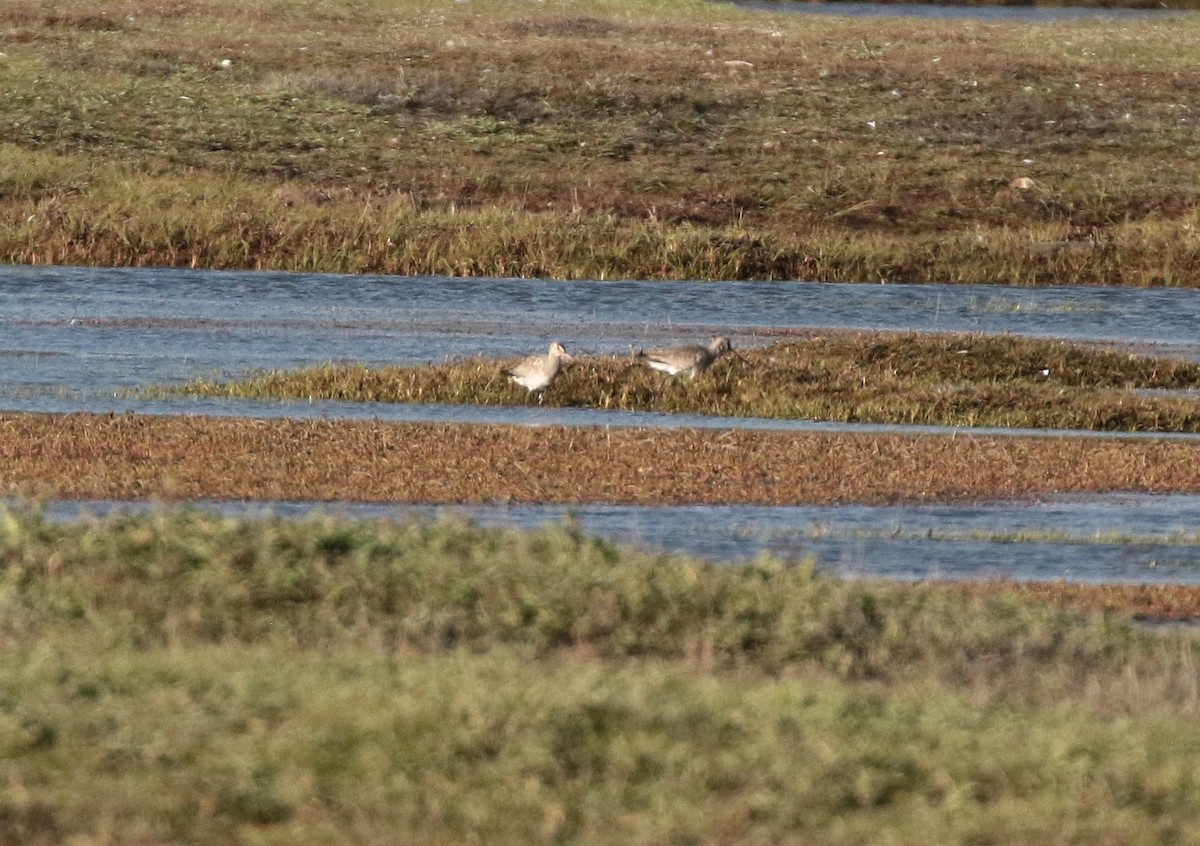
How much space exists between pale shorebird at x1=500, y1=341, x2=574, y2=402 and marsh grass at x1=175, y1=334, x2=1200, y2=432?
13.9 inches

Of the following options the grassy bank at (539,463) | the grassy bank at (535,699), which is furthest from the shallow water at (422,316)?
the grassy bank at (535,699)

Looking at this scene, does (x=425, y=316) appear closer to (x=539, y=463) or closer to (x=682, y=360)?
(x=682, y=360)

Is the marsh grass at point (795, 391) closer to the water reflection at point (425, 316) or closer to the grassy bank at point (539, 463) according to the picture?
the grassy bank at point (539, 463)

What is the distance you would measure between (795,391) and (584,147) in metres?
16.6

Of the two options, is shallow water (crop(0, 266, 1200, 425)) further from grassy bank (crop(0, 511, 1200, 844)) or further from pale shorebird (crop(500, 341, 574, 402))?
grassy bank (crop(0, 511, 1200, 844))

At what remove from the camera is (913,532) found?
Answer: 14602 mm

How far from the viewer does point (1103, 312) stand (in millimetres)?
27359

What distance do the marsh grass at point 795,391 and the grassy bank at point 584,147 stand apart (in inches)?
312

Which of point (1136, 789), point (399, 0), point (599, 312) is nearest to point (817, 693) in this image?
point (1136, 789)

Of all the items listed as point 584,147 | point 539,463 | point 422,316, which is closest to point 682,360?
point 539,463

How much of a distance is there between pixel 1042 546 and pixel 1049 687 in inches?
182

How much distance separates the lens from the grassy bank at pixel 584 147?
95.5 ft

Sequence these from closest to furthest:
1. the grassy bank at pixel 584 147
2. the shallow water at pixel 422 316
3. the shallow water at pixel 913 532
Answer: the shallow water at pixel 913 532
the shallow water at pixel 422 316
the grassy bank at pixel 584 147

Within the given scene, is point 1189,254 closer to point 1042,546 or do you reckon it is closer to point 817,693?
point 1042,546
